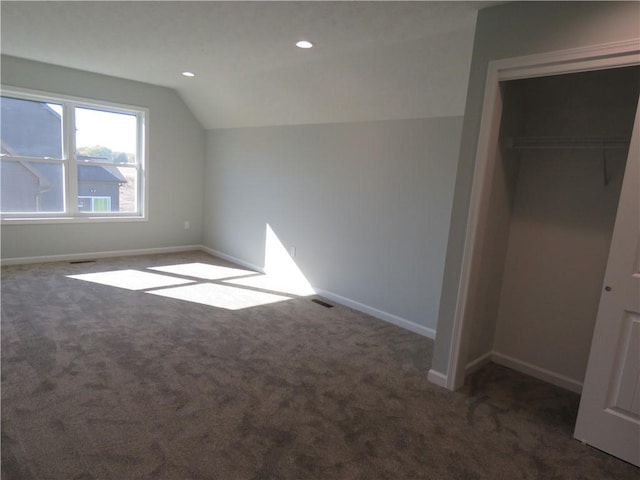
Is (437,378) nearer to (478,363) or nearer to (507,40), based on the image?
(478,363)

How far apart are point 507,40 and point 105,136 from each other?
16.7 ft

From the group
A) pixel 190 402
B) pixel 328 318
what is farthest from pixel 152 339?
pixel 328 318

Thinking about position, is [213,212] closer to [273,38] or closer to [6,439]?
[273,38]

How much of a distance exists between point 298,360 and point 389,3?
2389 millimetres

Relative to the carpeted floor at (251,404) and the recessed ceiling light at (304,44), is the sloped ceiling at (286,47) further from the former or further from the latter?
the carpeted floor at (251,404)

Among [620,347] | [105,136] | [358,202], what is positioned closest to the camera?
[620,347]

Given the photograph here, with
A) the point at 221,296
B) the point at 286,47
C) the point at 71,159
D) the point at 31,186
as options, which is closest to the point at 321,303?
the point at 221,296

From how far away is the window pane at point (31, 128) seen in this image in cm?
459

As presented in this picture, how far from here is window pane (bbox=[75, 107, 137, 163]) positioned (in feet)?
16.8

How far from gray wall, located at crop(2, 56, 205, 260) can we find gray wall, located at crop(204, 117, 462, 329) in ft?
2.91

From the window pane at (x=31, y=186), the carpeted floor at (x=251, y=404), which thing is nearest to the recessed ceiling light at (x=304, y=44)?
the carpeted floor at (x=251, y=404)

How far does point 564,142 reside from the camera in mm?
2596

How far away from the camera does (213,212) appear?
6.06m

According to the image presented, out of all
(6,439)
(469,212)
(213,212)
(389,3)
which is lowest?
(6,439)
